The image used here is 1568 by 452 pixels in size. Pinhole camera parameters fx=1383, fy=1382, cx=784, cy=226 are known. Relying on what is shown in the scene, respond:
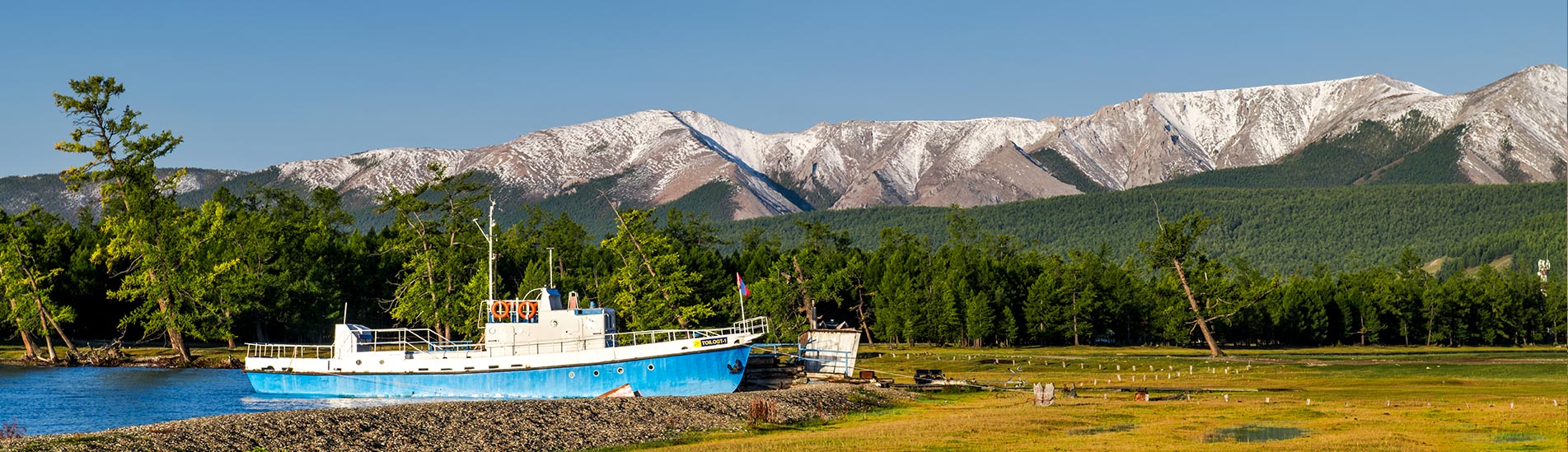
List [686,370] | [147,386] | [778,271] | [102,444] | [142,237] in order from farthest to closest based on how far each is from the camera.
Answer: [778,271]
[142,237]
[147,386]
[686,370]
[102,444]

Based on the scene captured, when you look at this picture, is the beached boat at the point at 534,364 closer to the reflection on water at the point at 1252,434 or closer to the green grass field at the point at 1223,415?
the green grass field at the point at 1223,415

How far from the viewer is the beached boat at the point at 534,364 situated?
66.2 m

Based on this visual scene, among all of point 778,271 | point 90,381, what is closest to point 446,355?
point 90,381

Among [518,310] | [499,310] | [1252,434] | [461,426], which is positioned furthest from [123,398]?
[1252,434]

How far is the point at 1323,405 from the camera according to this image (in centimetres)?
5781

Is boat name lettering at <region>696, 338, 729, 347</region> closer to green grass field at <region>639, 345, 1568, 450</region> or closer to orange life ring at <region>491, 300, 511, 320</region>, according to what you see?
green grass field at <region>639, 345, 1568, 450</region>

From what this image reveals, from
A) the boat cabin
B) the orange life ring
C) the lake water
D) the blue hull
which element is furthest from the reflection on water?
the orange life ring

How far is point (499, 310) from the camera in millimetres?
71625

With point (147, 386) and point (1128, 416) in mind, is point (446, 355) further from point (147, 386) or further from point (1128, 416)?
point (1128, 416)

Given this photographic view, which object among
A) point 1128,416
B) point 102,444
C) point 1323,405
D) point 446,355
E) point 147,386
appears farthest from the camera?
point 147,386

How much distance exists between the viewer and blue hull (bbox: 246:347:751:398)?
6600 centimetres

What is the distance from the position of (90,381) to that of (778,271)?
6899 cm

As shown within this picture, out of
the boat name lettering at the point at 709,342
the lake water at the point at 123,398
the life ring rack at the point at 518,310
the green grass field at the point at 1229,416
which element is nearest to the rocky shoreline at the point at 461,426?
the green grass field at the point at 1229,416

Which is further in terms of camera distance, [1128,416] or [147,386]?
[147,386]
